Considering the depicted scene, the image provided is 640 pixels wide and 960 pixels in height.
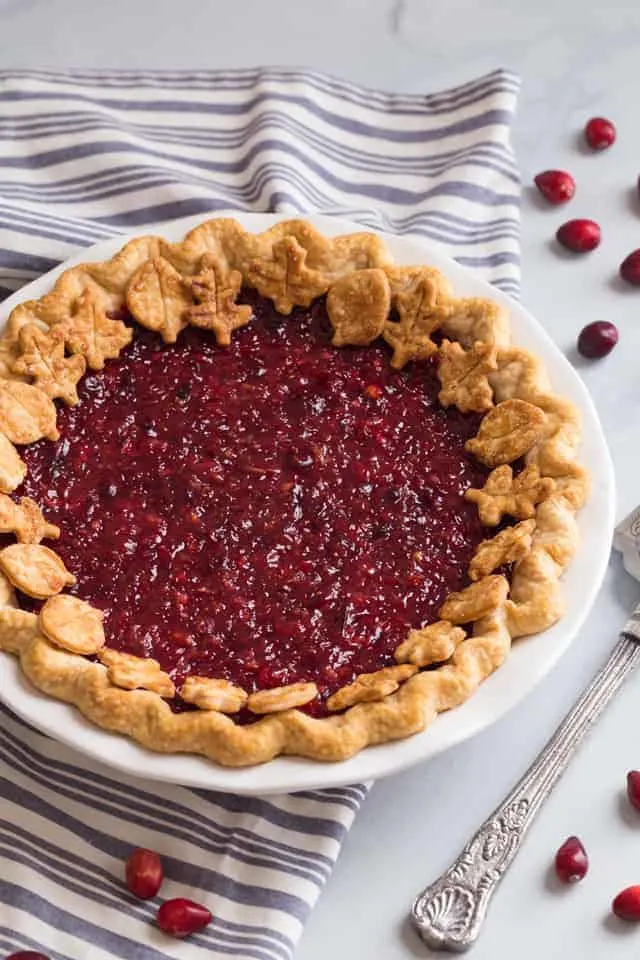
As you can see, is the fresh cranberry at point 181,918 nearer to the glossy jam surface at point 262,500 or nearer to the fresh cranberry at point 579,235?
the glossy jam surface at point 262,500

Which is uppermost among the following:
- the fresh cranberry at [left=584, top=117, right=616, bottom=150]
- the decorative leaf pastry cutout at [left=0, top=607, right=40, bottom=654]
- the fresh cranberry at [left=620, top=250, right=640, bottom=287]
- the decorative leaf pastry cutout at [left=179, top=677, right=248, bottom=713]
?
the fresh cranberry at [left=584, top=117, right=616, bottom=150]

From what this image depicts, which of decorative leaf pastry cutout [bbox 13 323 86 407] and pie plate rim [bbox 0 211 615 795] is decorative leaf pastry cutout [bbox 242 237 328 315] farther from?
pie plate rim [bbox 0 211 615 795]

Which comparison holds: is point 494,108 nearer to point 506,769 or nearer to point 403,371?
point 403,371

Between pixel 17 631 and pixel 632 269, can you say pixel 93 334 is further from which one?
pixel 632 269

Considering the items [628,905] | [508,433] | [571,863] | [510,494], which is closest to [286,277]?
[508,433]

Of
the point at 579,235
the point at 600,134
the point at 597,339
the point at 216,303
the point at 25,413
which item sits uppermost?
the point at 600,134

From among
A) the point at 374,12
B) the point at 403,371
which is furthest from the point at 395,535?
the point at 374,12

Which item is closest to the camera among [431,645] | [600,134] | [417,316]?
[431,645]

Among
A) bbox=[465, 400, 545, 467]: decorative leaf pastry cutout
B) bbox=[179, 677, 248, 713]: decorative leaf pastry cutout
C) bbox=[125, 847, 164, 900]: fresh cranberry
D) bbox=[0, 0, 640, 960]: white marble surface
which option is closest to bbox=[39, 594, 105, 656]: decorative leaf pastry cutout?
bbox=[179, 677, 248, 713]: decorative leaf pastry cutout
